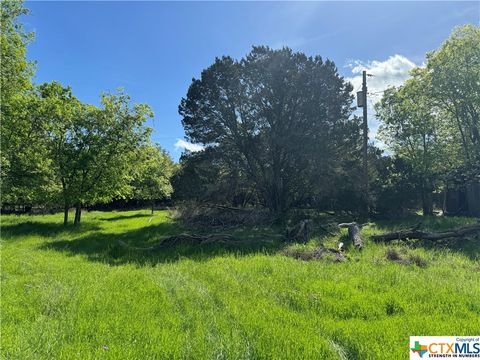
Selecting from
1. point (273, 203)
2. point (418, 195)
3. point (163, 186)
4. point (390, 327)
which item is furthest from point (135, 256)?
point (163, 186)

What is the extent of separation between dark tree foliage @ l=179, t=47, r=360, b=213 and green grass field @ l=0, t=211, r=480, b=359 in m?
11.7

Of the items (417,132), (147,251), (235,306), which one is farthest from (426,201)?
(235,306)

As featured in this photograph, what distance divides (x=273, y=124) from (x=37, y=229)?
50.0ft

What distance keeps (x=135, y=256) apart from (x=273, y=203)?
1214 centimetres

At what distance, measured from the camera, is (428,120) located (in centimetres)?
2477

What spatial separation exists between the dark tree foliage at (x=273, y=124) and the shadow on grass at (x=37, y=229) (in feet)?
24.8

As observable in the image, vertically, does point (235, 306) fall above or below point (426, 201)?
below

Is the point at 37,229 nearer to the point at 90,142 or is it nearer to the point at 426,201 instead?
the point at 90,142

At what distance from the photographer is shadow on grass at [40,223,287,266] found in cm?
1139

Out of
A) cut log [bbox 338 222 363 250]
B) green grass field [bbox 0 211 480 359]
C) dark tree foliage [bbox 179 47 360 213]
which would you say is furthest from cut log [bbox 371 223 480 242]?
dark tree foliage [bbox 179 47 360 213]

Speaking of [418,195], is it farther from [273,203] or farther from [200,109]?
[200,109]

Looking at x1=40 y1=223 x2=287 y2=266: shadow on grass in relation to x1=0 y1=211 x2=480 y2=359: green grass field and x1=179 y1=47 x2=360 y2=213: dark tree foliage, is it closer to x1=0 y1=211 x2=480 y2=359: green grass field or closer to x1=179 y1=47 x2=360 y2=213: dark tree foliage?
x1=0 y1=211 x2=480 y2=359: green grass field

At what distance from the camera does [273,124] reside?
2217 centimetres

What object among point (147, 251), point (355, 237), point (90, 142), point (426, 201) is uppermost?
point (90, 142)
